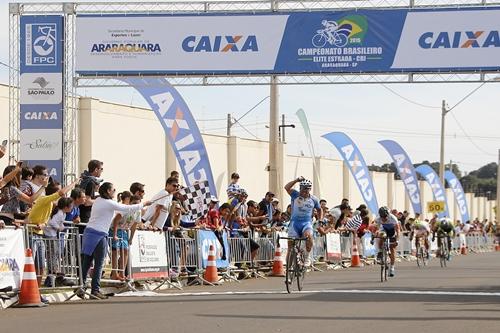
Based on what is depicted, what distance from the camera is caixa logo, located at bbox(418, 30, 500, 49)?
2697cm

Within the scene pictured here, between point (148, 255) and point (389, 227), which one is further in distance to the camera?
point (389, 227)

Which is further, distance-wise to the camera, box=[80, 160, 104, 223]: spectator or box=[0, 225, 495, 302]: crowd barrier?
box=[80, 160, 104, 223]: spectator

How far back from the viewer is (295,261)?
18812 millimetres

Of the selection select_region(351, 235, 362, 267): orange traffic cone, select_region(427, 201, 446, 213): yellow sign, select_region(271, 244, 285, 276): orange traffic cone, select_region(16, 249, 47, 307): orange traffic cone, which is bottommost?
select_region(351, 235, 362, 267): orange traffic cone

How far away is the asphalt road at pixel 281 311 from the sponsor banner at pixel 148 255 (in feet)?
2.17

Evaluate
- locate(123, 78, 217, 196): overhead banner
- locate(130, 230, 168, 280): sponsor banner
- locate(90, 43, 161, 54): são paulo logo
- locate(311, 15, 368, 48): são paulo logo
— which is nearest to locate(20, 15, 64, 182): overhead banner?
locate(90, 43, 161, 54): são paulo logo

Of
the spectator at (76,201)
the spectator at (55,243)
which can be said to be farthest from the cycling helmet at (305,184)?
the spectator at (55,243)

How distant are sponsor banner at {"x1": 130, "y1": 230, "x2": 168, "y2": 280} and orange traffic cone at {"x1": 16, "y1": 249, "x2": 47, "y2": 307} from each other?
12.0ft

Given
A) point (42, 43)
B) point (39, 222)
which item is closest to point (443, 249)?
point (42, 43)

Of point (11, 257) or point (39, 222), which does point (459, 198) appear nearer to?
point (39, 222)

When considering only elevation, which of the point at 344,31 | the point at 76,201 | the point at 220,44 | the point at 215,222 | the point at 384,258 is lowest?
the point at 384,258

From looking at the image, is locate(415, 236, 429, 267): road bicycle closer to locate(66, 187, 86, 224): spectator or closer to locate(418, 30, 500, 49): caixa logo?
locate(418, 30, 500, 49): caixa logo

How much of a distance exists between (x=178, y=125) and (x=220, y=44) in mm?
2306

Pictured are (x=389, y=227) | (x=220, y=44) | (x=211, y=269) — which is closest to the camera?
(x=211, y=269)
